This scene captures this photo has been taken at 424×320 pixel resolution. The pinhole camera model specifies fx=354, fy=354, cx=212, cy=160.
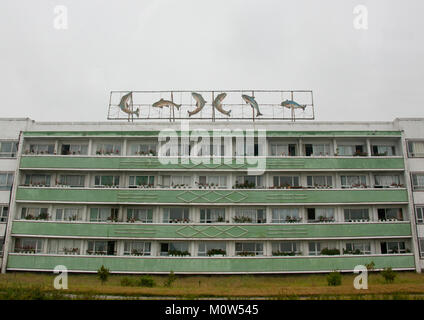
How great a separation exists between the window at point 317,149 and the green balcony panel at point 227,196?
14.5 ft

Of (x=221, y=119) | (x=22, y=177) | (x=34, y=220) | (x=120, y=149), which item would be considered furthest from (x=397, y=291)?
(x=22, y=177)

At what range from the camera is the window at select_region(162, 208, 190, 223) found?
34219mm

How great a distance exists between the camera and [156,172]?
35125 millimetres

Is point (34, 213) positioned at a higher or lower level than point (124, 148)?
lower

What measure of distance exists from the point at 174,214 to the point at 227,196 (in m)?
5.46

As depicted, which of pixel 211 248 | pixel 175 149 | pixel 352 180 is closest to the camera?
pixel 211 248

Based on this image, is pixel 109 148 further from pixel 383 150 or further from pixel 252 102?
pixel 383 150

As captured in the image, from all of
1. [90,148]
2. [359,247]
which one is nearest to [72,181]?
[90,148]

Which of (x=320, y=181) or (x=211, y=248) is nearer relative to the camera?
(x=211, y=248)

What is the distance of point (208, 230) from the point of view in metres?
32.9

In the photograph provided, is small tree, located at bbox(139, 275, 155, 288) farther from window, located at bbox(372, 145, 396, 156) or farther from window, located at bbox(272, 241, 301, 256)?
window, located at bbox(372, 145, 396, 156)

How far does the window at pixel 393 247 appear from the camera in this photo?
1325 inches

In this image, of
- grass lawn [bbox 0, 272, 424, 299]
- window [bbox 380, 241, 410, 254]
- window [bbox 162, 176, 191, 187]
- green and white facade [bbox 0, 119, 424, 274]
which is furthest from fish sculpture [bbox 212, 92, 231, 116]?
window [bbox 380, 241, 410, 254]
